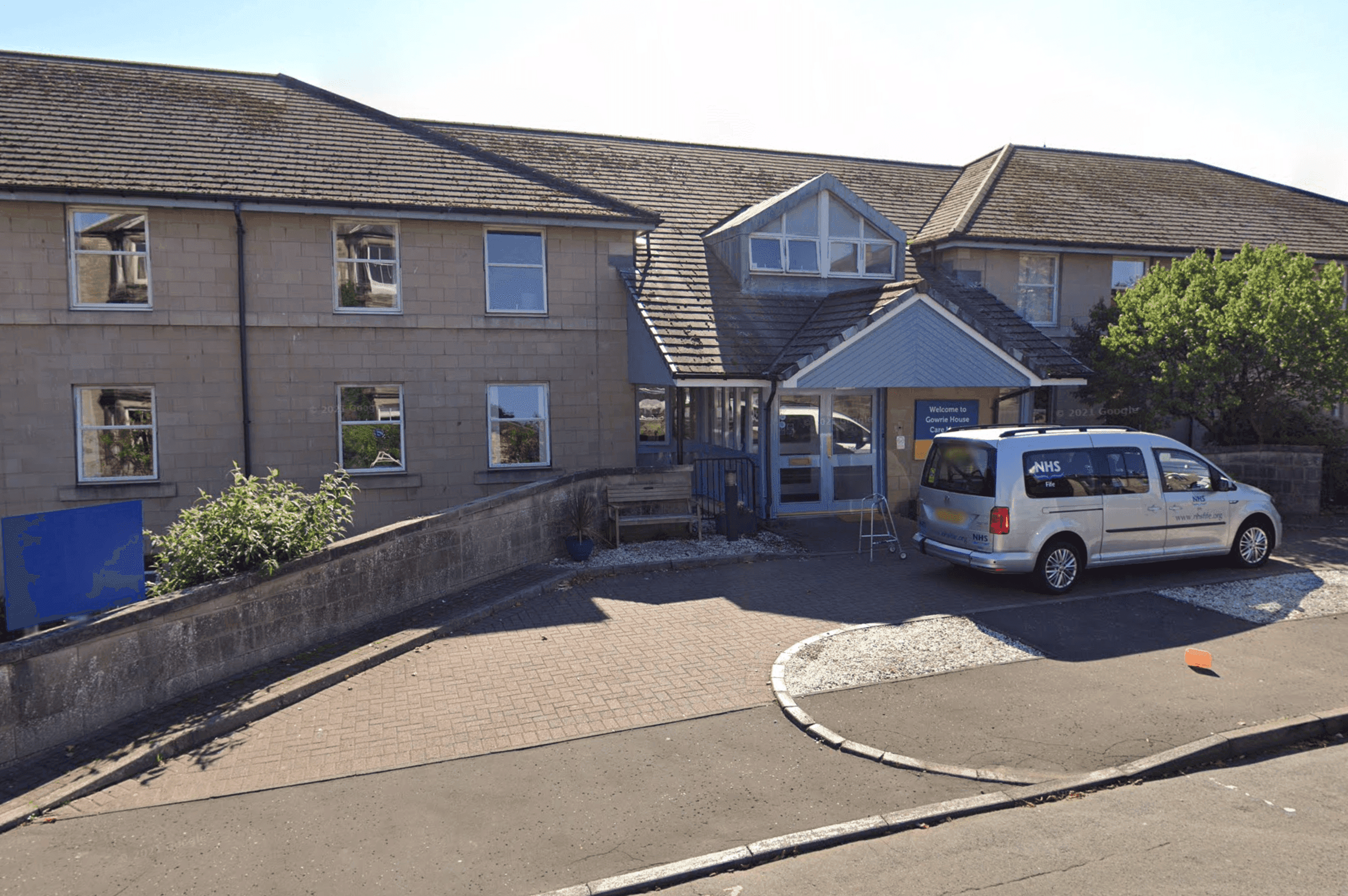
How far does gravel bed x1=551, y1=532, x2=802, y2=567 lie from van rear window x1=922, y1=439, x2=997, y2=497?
246cm

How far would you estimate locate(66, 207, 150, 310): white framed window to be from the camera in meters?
14.0

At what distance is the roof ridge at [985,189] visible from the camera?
1869 cm

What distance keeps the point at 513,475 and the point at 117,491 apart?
6164 millimetres

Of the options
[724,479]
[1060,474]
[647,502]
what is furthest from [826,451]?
[1060,474]

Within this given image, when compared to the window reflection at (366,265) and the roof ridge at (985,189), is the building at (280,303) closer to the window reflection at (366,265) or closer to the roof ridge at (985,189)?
the window reflection at (366,265)

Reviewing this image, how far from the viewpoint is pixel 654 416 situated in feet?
57.9

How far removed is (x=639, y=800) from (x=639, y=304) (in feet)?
35.2

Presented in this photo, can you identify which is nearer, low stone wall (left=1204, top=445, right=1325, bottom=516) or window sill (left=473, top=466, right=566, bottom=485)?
window sill (left=473, top=466, right=566, bottom=485)

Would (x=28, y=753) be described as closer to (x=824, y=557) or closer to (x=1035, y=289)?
(x=824, y=557)

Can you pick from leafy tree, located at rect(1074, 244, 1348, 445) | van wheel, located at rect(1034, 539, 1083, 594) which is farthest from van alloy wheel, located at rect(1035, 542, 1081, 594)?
leafy tree, located at rect(1074, 244, 1348, 445)

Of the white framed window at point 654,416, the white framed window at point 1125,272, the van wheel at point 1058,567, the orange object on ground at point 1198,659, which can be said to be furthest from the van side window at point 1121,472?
the white framed window at point 1125,272

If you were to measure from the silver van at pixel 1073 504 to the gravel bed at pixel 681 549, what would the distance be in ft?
8.00

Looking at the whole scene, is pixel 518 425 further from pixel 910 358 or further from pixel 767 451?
pixel 910 358

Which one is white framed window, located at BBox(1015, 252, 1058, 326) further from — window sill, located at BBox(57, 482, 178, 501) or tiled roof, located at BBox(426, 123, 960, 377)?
window sill, located at BBox(57, 482, 178, 501)
